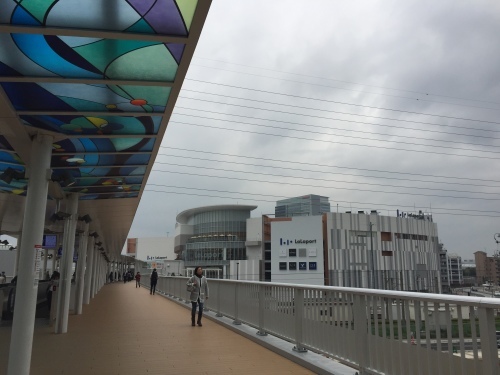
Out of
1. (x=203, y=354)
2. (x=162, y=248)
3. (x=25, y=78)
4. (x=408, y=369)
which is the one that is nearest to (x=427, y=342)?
(x=408, y=369)

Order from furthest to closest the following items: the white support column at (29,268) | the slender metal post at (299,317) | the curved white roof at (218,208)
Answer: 1. the curved white roof at (218,208)
2. the slender metal post at (299,317)
3. the white support column at (29,268)

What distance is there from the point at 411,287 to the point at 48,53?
3424 inches

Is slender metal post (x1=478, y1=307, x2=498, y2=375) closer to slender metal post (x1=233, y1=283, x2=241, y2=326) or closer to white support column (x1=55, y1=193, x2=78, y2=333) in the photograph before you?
slender metal post (x1=233, y1=283, x2=241, y2=326)

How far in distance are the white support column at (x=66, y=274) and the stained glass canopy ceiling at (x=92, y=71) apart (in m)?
3.34

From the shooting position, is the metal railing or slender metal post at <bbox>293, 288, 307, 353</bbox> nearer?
the metal railing

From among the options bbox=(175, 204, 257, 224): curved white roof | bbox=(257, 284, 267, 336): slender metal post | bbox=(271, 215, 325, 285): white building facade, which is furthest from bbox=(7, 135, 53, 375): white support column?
bbox=(175, 204, 257, 224): curved white roof

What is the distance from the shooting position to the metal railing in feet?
11.3

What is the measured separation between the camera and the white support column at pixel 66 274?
10424 mm

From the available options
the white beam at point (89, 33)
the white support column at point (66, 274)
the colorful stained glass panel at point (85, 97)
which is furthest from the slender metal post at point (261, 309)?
the white beam at point (89, 33)

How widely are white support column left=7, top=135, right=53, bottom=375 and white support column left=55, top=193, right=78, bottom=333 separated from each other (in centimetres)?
437

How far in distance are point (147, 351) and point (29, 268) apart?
8.90 feet

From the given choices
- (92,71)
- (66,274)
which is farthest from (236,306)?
(92,71)

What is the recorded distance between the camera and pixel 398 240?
83.3 metres

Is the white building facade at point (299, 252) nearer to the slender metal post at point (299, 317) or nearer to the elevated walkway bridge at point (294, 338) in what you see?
the elevated walkway bridge at point (294, 338)
